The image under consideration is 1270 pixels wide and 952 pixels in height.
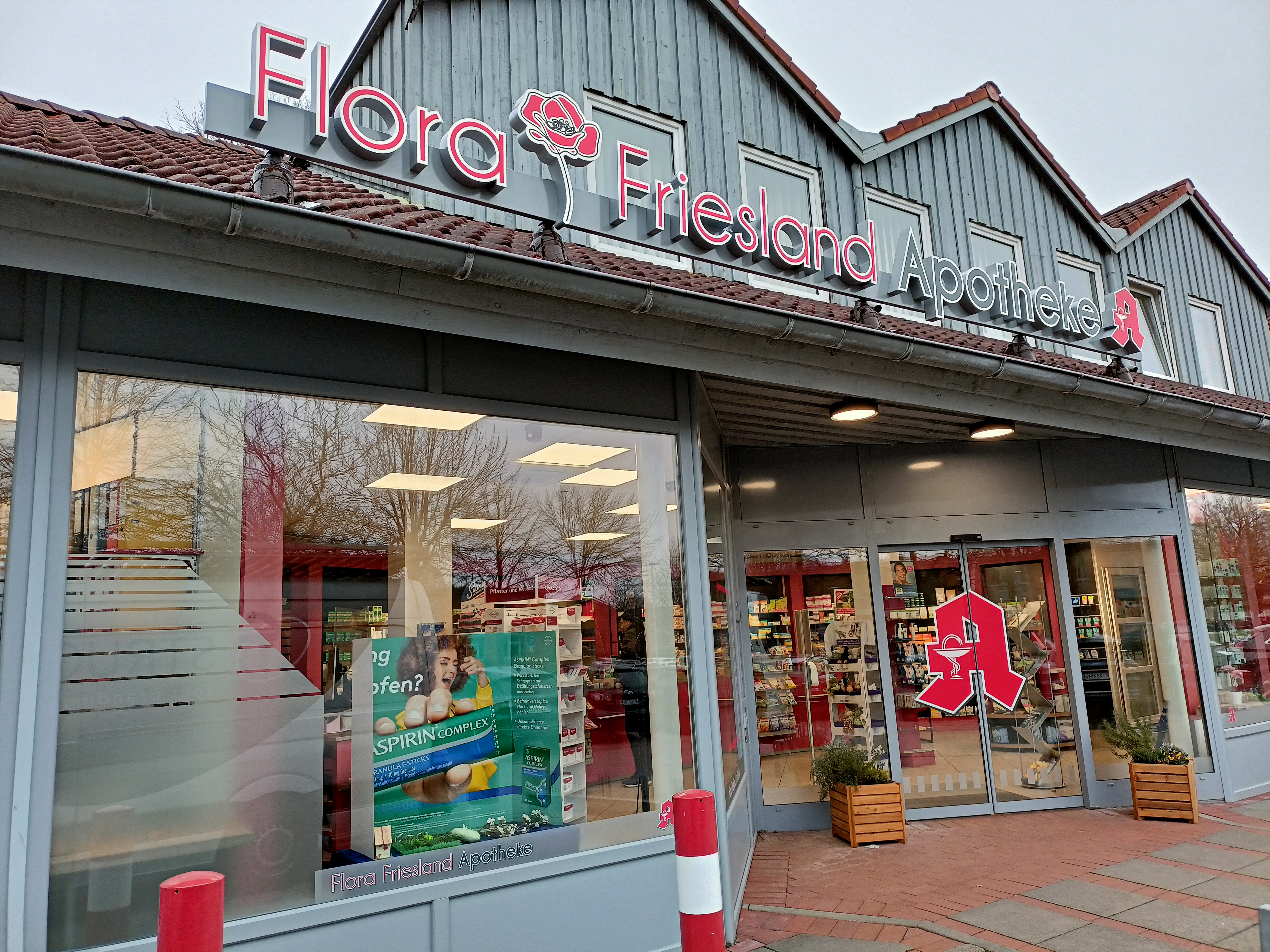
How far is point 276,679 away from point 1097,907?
16.5 ft

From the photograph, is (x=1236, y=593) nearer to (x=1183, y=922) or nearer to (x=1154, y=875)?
(x=1154, y=875)

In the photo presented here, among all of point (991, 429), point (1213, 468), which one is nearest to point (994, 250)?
point (1213, 468)

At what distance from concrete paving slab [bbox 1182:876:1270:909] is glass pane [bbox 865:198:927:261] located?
6.18 m

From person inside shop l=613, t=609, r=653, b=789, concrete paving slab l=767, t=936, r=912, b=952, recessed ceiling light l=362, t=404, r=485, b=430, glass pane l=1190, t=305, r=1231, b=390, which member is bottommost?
concrete paving slab l=767, t=936, r=912, b=952

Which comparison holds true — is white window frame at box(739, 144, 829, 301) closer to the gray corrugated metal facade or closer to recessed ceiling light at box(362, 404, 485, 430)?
the gray corrugated metal facade

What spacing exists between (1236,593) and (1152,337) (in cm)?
394

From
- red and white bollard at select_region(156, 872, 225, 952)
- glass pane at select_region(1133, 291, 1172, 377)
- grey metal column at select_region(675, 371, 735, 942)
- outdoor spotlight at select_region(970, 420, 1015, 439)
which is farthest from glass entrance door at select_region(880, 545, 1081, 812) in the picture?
red and white bollard at select_region(156, 872, 225, 952)

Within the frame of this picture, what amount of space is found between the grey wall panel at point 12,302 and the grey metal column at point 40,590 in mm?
45

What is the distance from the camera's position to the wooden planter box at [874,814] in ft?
22.8

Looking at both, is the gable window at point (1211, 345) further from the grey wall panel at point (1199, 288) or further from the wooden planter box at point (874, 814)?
the wooden planter box at point (874, 814)

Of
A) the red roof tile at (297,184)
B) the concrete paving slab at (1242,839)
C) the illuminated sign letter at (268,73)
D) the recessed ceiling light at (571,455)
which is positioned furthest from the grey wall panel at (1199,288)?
the illuminated sign letter at (268,73)

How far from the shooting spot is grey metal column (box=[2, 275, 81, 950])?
3053 millimetres

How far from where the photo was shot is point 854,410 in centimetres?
640

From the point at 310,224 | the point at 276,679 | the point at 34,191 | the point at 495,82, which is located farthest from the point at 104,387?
the point at 495,82
